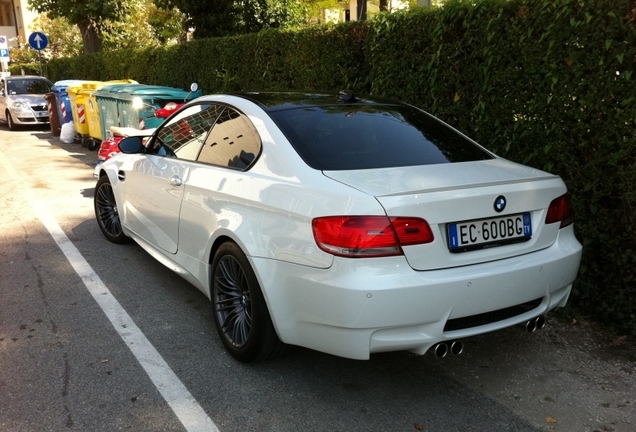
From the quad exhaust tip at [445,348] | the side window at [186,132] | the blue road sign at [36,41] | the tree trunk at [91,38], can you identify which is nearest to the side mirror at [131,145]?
the side window at [186,132]

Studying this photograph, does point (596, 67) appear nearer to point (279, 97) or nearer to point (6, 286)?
point (279, 97)

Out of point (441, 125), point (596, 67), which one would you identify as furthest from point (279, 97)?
point (596, 67)

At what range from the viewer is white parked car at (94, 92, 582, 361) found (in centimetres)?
294

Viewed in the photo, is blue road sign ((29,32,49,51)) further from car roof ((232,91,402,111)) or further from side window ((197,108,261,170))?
side window ((197,108,261,170))

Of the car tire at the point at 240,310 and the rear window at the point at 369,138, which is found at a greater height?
the rear window at the point at 369,138

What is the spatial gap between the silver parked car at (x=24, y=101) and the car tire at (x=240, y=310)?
16825mm

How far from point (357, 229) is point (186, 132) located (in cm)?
221

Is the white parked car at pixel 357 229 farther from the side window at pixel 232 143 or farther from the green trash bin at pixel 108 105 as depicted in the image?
the green trash bin at pixel 108 105

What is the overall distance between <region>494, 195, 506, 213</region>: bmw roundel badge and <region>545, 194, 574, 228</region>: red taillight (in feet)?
1.20

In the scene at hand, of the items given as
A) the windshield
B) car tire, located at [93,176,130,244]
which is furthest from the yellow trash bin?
car tire, located at [93,176,130,244]

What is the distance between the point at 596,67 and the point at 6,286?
4808 millimetres

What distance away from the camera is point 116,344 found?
13.2 ft

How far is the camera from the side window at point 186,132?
438cm

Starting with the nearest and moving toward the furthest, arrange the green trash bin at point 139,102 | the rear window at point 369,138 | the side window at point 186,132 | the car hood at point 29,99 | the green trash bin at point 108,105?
the rear window at point 369,138 → the side window at point 186,132 → the green trash bin at point 139,102 → the green trash bin at point 108,105 → the car hood at point 29,99
